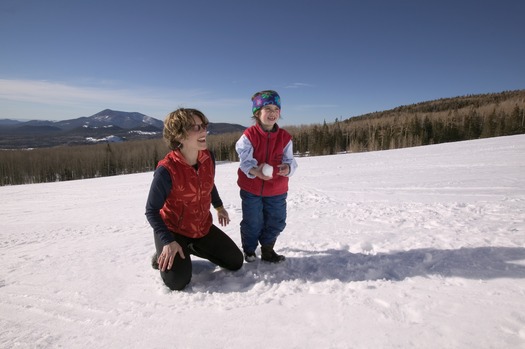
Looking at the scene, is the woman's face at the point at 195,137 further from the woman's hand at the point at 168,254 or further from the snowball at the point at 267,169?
the woman's hand at the point at 168,254

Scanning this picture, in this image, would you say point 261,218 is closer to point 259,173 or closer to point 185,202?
point 259,173

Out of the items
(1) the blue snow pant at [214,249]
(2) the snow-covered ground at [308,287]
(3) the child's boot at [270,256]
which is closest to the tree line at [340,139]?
(2) the snow-covered ground at [308,287]

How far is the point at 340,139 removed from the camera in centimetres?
2727

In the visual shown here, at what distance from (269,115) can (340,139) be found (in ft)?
85.6

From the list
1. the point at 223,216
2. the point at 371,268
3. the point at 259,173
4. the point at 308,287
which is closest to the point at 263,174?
the point at 259,173

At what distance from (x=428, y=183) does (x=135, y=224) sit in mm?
5633

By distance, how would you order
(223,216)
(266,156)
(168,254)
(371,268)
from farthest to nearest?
1. (223,216)
2. (266,156)
3. (371,268)
4. (168,254)

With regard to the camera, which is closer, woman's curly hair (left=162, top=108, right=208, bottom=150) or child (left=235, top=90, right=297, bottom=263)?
woman's curly hair (left=162, top=108, right=208, bottom=150)

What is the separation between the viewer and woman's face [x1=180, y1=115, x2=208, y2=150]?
2.34 metres

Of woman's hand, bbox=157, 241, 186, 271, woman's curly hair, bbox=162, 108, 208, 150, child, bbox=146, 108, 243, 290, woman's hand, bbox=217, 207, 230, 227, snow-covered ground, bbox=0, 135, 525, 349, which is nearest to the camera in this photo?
snow-covered ground, bbox=0, 135, 525, 349

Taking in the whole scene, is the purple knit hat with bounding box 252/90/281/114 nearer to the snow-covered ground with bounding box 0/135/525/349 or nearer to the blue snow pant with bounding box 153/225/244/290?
the blue snow pant with bounding box 153/225/244/290

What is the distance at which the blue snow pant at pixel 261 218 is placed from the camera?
8.63ft

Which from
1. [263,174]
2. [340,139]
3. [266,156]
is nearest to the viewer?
[263,174]

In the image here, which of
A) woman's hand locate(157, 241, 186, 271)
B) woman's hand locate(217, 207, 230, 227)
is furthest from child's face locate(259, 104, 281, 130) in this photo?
woman's hand locate(157, 241, 186, 271)
